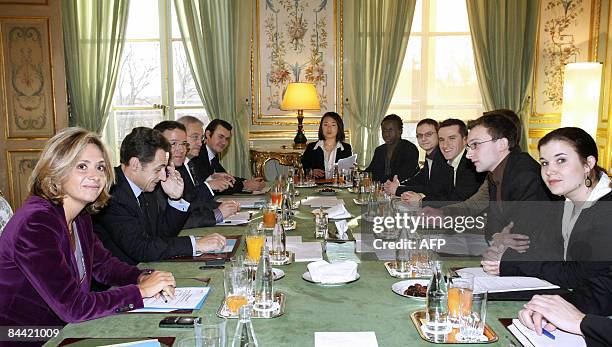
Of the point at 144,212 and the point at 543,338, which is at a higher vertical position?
the point at 144,212

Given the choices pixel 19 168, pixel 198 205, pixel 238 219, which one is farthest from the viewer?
pixel 19 168

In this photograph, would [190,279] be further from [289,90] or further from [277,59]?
[277,59]

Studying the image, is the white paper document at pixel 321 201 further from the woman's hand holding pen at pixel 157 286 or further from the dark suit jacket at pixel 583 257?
the woman's hand holding pen at pixel 157 286

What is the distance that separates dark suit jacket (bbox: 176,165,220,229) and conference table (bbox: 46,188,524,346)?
867 millimetres

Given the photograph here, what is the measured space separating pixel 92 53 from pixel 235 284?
5.03 meters

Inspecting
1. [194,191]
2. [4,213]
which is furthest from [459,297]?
[194,191]

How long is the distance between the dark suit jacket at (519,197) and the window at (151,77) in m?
4.16

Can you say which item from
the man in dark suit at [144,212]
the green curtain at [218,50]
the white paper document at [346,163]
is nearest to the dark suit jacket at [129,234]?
the man in dark suit at [144,212]

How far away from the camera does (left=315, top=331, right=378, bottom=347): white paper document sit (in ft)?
4.78

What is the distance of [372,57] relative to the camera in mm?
6066

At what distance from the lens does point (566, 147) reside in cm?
204

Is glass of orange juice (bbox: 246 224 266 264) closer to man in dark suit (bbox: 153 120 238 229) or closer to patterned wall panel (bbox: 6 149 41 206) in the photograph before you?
man in dark suit (bbox: 153 120 238 229)

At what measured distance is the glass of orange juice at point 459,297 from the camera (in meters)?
1.54

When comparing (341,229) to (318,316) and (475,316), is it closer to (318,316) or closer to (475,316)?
(318,316)
